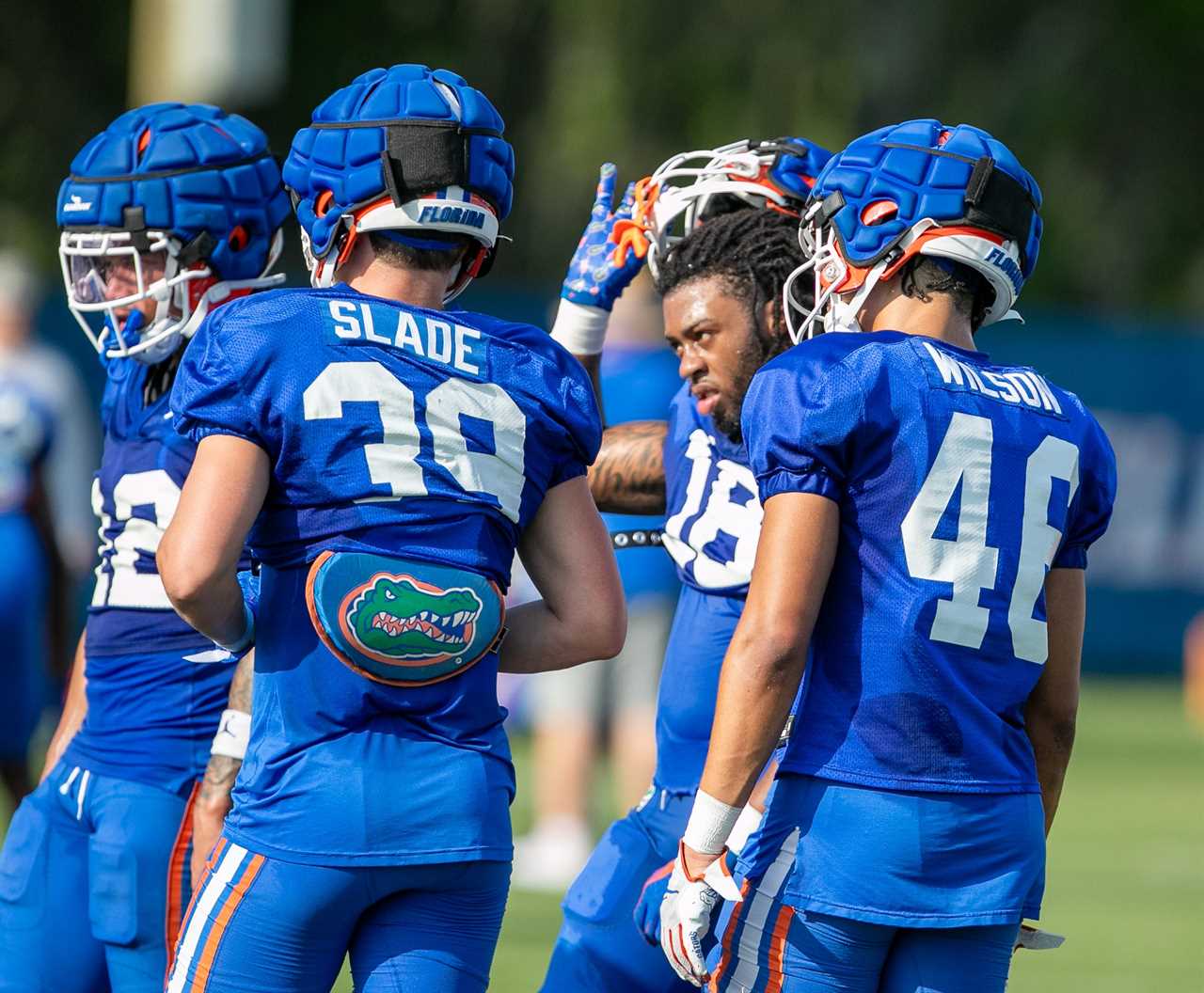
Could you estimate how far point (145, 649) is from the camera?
3807 millimetres

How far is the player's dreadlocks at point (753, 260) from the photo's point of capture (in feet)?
12.6

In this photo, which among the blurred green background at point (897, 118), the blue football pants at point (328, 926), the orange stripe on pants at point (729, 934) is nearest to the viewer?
the blue football pants at point (328, 926)

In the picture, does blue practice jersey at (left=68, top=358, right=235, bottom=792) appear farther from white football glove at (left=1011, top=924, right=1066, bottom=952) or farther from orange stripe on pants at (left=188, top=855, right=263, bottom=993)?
white football glove at (left=1011, top=924, right=1066, bottom=952)

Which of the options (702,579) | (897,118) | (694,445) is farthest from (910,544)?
(897,118)

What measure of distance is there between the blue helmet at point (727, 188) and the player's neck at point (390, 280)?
2.96 ft

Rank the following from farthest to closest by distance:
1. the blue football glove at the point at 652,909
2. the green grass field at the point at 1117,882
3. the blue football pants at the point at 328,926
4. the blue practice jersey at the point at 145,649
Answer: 1. the green grass field at the point at 1117,882
2. the blue practice jersey at the point at 145,649
3. the blue football glove at the point at 652,909
4. the blue football pants at the point at 328,926

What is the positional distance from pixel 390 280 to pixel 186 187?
95cm

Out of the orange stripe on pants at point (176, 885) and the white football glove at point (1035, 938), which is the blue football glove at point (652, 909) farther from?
the orange stripe on pants at point (176, 885)

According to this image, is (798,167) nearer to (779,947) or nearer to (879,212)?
(879,212)

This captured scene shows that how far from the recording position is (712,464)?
3.90 metres

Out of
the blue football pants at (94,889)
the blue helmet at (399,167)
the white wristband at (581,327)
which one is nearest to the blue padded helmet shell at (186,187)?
the white wristband at (581,327)

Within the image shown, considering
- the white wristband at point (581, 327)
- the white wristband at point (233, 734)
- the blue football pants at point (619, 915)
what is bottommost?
the blue football pants at point (619, 915)

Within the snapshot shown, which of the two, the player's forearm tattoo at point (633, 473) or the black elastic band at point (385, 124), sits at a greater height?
the black elastic band at point (385, 124)

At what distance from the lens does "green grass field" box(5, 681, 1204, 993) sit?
6359 millimetres
